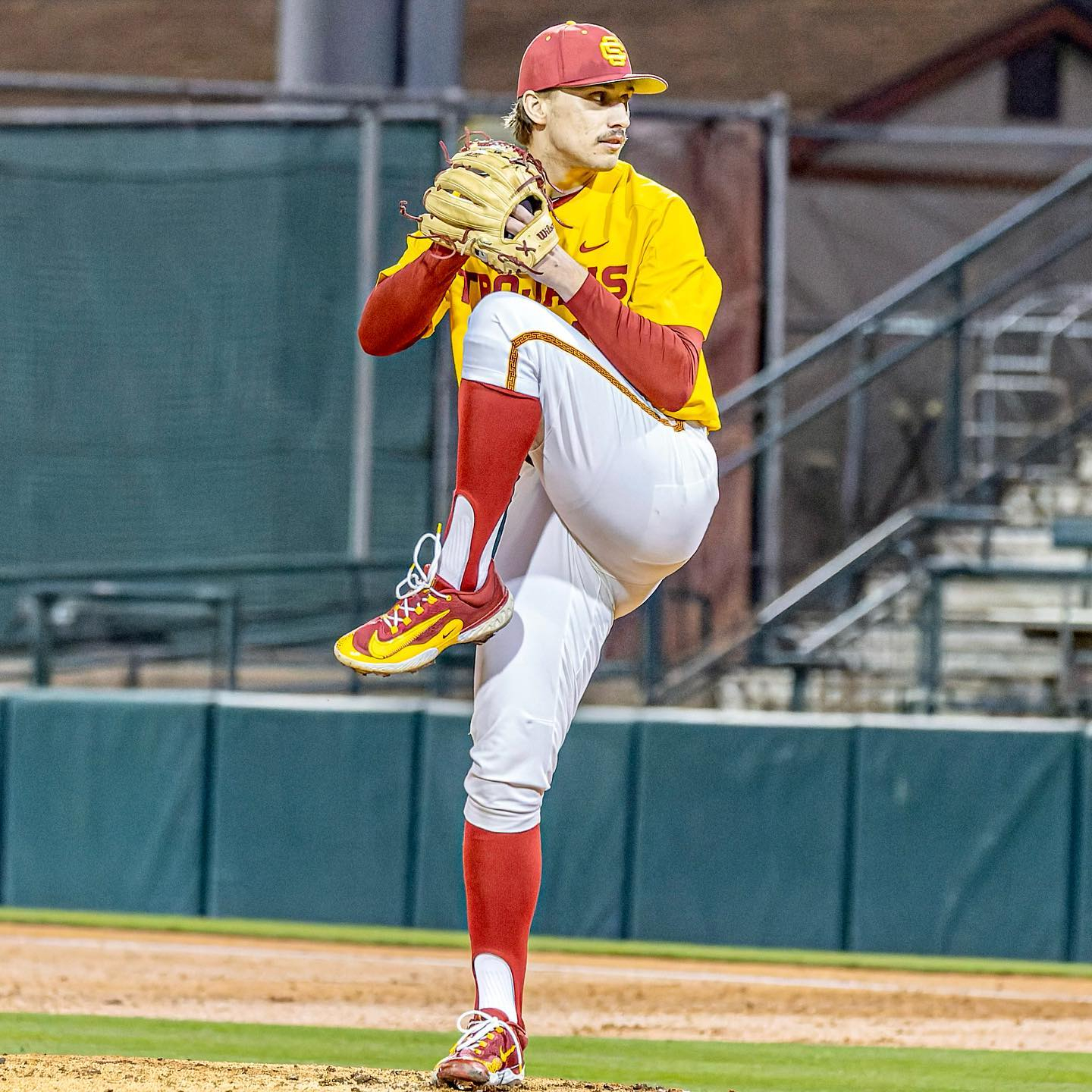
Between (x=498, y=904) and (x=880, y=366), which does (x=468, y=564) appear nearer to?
(x=498, y=904)

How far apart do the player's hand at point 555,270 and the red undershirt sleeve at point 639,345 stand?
0.01 meters

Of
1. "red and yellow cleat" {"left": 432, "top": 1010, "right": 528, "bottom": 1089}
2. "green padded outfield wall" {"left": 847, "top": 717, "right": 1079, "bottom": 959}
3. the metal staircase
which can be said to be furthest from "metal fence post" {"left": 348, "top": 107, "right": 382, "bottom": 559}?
"red and yellow cleat" {"left": 432, "top": 1010, "right": 528, "bottom": 1089}

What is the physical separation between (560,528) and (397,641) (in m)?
0.43

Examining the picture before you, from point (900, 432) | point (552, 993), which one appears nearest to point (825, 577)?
point (900, 432)

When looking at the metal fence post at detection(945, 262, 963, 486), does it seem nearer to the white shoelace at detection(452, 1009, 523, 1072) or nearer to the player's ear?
Result: the player's ear

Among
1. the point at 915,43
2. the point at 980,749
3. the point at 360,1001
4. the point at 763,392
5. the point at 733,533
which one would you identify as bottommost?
the point at 360,1001

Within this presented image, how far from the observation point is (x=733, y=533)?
902 cm

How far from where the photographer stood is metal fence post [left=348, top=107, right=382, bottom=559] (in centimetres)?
930

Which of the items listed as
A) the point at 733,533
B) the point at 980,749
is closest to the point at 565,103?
the point at 980,749

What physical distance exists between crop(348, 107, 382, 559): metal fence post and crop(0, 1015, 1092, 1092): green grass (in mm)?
4281

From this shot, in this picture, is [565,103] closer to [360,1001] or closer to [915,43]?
[360,1001]

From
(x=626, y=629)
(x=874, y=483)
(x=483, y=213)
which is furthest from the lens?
(x=874, y=483)

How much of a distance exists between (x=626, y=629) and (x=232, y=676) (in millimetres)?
1821

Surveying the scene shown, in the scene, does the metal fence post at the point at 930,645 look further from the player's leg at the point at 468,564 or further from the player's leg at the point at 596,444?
the player's leg at the point at 468,564
